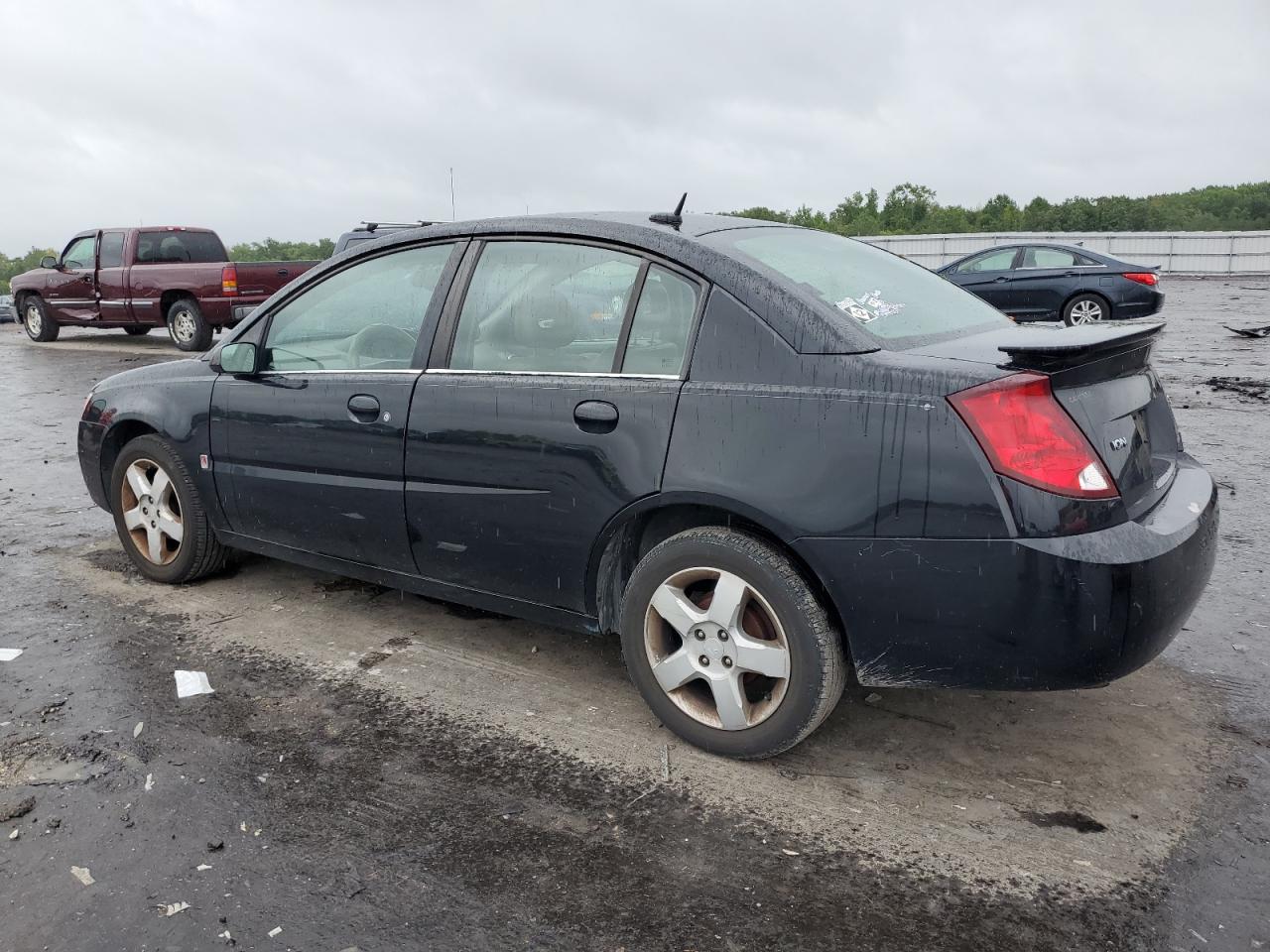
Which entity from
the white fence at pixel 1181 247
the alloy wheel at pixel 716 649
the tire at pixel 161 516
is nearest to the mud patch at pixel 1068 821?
the alloy wheel at pixel 716 649

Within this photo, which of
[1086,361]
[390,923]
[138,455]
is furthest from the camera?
[138,455]

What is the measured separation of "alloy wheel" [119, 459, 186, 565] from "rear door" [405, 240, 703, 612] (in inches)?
63.7

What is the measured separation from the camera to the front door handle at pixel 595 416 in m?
3.28

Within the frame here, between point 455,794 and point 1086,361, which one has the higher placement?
point 1086,361

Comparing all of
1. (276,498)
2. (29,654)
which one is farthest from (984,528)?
(29,654)

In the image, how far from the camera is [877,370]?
288 cm

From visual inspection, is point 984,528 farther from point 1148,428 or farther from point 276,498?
point 276,498

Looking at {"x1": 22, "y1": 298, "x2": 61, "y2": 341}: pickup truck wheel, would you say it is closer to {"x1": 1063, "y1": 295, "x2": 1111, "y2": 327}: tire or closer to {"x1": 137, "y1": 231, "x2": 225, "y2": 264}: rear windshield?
{"x1": 137, "y1": 231, "x2": 225, "y2": 264}: rear windshield

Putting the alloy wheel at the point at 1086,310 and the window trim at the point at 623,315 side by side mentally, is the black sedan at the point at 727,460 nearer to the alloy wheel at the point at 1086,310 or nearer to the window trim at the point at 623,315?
the window trim at the point at 623,315

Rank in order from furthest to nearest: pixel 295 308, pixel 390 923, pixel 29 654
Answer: pixel 295 308
pixel 29 654
pixel 390 923

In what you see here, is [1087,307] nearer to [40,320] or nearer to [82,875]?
[82,875]

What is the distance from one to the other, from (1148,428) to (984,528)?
909mm

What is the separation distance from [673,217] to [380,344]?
1255 millimetres

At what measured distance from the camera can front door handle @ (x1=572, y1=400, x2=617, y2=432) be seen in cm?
328
